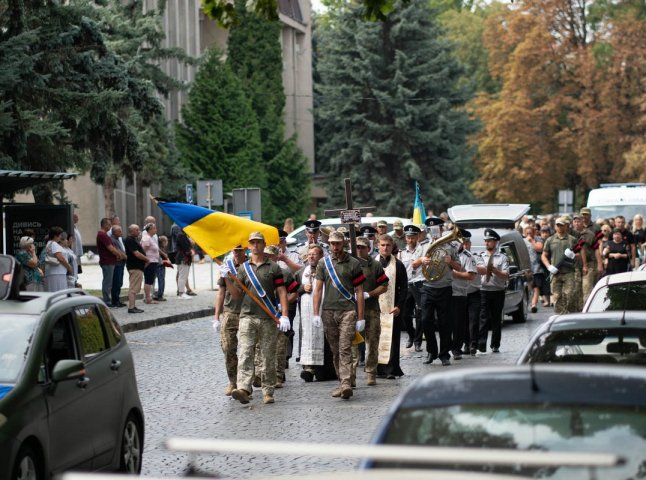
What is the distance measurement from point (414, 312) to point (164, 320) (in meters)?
7.03

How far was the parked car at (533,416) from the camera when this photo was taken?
5508 mm

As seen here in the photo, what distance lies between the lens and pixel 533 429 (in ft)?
18.2

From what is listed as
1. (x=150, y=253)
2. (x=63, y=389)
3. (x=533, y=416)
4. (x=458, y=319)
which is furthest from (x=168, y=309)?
(x=533, y=416)

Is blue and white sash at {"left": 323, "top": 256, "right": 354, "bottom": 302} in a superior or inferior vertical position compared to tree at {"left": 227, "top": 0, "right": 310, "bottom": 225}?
inferior

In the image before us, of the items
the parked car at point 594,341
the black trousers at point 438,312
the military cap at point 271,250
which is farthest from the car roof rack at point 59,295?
the black trousers at point 438,312

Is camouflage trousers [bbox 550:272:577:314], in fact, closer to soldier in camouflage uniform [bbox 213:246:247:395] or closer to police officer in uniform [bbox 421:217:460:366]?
police officer in uniform [bbox 421:217:460:366]

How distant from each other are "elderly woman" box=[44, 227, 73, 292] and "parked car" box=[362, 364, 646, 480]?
18.9 metres

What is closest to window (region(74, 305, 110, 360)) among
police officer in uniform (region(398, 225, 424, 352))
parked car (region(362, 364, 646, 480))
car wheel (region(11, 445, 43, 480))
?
car wheel (region(11, 445, 43, 480))

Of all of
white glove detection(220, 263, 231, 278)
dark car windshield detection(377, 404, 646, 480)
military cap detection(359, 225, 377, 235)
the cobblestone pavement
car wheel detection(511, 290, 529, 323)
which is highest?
dark car windshield detection(377, 404, 646, 480)

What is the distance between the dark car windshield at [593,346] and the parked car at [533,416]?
11.1 feet

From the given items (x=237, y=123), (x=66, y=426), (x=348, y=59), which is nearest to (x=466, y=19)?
(x=348, y=59)

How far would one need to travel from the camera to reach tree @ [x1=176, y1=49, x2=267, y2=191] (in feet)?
214

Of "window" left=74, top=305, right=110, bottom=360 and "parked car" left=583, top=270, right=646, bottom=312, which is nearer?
"window" left=74, top=305, right=110, bottom=360

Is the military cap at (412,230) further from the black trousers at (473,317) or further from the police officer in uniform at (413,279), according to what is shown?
the black trousers at (473,317)
